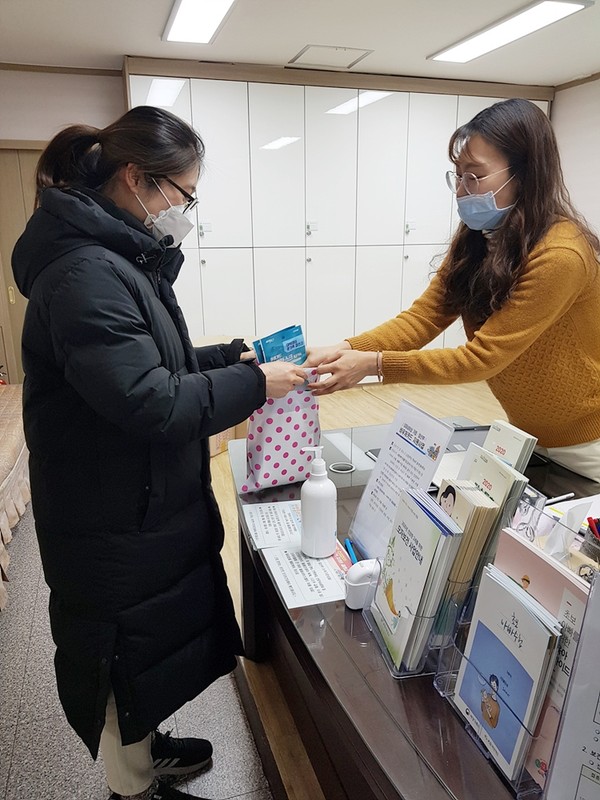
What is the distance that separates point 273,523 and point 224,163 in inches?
168

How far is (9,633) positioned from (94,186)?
5.69 feet

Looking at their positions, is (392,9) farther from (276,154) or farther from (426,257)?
(426,257)

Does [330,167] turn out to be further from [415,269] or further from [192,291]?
[192,291]

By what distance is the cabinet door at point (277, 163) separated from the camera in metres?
4.79

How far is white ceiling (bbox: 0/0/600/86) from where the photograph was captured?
355 centimetres

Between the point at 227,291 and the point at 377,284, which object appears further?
the point at 377,284

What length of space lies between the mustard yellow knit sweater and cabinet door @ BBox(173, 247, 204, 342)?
3627mm

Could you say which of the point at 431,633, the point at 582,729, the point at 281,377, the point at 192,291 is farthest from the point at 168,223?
the point at 192,291

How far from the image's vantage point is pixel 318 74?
486cm

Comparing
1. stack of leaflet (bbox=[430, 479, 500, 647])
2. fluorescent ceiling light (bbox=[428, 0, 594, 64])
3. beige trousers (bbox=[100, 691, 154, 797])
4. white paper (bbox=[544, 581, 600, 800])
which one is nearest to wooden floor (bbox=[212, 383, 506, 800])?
beige trousers (bbox=[100, 691, 154, 797])

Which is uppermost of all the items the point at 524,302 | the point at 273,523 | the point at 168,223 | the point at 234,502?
the point at 168,223

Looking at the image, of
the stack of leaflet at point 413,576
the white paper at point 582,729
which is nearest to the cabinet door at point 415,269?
the stack of leaflet at point 413,576

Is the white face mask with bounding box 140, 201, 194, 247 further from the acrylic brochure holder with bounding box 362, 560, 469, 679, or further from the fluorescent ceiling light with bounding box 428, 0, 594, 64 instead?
the fluorescent ceiling light with bounding box 428, 0, 594, 64

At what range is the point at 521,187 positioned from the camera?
1324 mm
